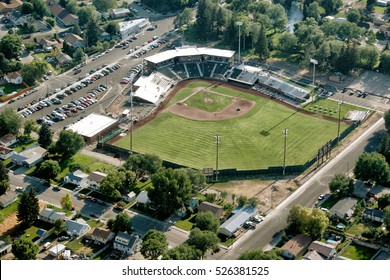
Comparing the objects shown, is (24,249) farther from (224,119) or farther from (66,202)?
(224,119)

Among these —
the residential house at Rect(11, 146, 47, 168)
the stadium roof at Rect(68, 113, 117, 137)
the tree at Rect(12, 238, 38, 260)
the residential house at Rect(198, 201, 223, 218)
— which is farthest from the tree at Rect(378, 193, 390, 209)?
the residential house at Rect(11, 146, 47, 168)

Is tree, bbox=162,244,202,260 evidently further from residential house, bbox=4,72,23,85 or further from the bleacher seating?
residential house, bbox=4,72,23,85

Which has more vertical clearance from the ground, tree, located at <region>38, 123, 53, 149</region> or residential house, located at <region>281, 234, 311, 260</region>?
tree, located at <region>38, 123, 53, 149</region>

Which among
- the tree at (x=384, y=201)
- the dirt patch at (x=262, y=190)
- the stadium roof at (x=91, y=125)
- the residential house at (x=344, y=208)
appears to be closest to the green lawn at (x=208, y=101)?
the stadium roof at (x=91, y=125)

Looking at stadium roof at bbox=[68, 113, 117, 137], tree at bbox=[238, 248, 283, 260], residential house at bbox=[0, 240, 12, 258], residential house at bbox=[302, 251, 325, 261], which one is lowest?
residential house at bbox=[0, 240, 12, 258]

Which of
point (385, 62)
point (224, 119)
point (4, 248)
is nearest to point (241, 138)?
point (224, 119)
